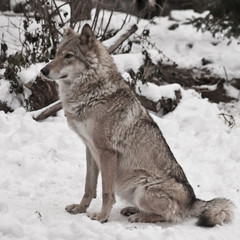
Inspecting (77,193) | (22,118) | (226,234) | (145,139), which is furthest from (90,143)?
(22,118)

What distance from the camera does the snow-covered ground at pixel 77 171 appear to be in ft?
13.3

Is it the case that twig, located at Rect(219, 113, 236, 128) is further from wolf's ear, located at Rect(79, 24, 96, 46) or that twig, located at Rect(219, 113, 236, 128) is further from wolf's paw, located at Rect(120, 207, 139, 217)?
wolf's ear, located at Rect(79, 24, 96, 46)

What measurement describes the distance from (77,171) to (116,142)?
157cm

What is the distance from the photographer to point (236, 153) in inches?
269

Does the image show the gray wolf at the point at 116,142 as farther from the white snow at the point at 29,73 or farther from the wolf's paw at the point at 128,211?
the white snow at the point at 29,73


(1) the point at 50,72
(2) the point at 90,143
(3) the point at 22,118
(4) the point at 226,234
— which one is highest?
(1) the point at 50,72

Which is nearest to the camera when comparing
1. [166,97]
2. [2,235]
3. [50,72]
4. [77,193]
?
[2,235]

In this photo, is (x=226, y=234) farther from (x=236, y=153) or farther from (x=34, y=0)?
(x=34, y=0)

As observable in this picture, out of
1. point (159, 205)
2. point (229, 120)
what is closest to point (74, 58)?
point (159, 205)

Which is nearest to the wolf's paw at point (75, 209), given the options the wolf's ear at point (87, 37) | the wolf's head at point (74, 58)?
the wolf's head at point (74, 58)

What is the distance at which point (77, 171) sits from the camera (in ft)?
19.7

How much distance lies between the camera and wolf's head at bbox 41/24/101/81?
4555 millimetres

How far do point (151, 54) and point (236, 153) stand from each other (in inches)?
147

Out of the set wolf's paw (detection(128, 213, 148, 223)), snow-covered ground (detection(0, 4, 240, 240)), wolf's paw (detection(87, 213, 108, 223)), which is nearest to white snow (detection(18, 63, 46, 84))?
snow-covered ground (detection(0, 4, 240, 240))
